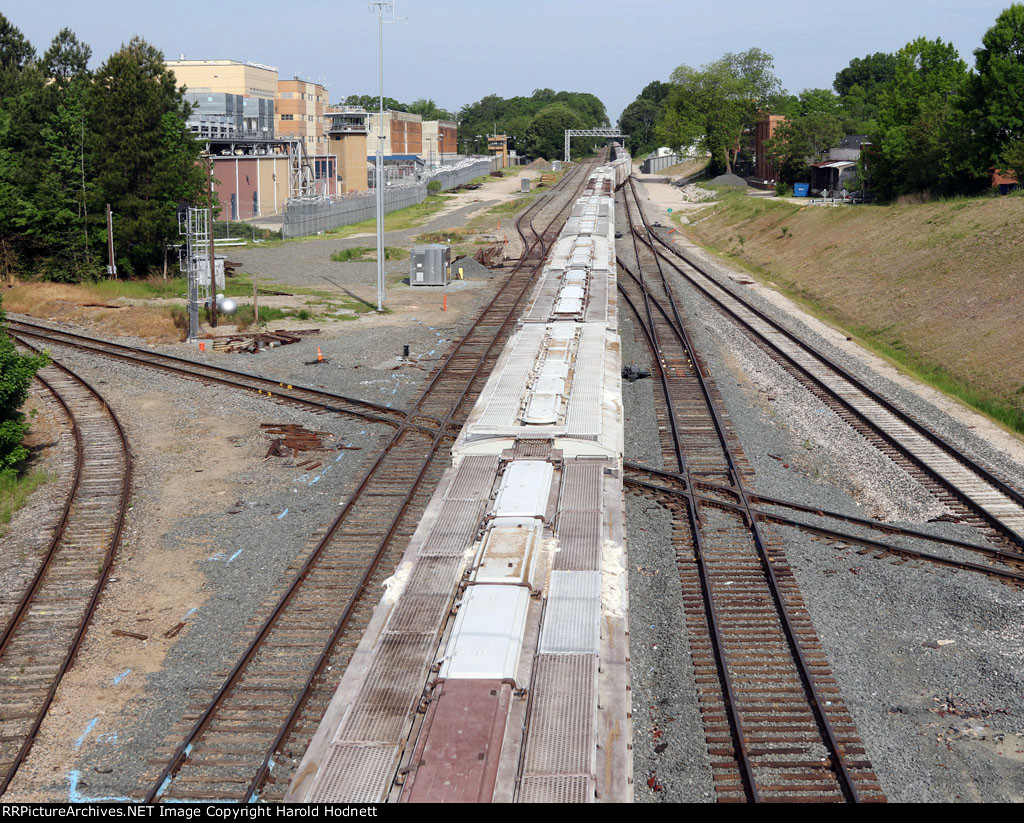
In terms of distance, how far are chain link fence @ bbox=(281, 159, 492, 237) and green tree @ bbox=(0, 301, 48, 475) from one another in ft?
154

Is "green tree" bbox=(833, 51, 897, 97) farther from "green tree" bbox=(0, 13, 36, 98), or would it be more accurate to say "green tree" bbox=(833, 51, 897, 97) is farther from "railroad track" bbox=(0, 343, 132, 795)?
"railroad track" bbox=(0, 343, 132, 795)

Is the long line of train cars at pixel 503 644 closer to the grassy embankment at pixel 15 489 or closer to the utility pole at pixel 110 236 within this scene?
the grassy embankment at pixel 15 489

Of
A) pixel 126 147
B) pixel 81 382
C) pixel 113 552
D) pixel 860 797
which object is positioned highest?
pixel 126 147

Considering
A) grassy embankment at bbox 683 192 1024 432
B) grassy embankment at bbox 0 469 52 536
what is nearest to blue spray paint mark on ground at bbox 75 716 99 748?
grassy embankment at bbox 0 469 52 536

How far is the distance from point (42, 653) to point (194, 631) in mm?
1988

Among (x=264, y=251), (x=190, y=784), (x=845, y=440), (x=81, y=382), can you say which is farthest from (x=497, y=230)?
(x=190, y=784)

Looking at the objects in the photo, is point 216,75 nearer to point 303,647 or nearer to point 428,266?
point 428,266

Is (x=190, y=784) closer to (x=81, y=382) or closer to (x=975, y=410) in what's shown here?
(x=81, y=382)

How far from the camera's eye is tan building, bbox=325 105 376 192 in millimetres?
95812

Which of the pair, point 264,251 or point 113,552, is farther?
point 264,251

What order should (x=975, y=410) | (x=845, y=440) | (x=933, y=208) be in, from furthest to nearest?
(x=933, y=208)
(x=975, y=410)
(x=845, y=440)

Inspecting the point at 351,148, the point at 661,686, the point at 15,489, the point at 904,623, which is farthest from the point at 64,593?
the point at 351,148

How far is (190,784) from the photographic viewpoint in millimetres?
10125

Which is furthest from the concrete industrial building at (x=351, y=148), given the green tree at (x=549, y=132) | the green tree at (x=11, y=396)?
the green tree at (x=11, y=396)
